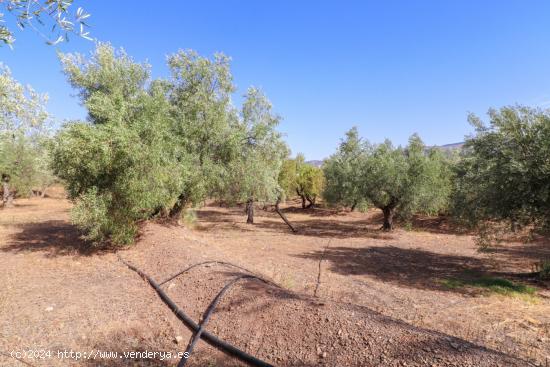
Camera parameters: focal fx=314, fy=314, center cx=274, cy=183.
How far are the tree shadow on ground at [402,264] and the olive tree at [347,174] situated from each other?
646cm

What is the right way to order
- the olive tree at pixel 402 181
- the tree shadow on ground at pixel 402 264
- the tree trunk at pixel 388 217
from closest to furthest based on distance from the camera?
the tree shadow on ground at pixel 402 264 → the olive tree at pixel 402 181 → the tree trunk at pixel 388 217

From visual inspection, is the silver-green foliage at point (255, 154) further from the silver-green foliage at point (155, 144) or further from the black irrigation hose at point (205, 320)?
the black irrigation hose at point (205, 320)

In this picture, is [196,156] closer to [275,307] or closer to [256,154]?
[256,154]

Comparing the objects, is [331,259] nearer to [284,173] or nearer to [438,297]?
[438,297]

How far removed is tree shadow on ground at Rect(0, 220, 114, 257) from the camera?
12594 mm

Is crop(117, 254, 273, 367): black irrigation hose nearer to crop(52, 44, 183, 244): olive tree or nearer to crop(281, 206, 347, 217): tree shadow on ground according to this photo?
crop(52, 44, 183, 244): olive tree

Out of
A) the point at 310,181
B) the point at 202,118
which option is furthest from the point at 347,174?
the point at 310,181

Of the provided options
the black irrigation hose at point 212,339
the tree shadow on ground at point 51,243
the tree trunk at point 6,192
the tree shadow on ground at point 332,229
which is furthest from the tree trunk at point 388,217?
the tree trunk at point 6,192

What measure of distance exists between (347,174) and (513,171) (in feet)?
46.4

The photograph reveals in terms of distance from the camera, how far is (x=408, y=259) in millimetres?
16172

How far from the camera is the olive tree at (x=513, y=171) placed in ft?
35.4

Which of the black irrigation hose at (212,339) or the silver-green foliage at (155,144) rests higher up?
the silver-green foliage at (155,144)

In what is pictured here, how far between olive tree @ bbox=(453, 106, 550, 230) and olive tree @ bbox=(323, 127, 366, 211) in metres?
11.0

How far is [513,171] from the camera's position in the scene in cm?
1096
